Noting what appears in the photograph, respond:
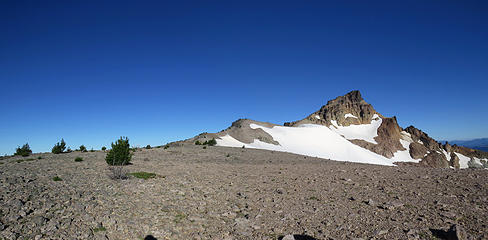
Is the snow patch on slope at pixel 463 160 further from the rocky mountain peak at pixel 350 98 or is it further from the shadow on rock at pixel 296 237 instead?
the shadow on rock at pixel 296 237

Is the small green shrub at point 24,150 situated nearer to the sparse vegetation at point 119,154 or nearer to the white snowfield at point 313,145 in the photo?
the sparse vegetation at point 119,154

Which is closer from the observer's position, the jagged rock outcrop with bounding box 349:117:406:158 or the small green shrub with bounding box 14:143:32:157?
the small green shrub with bounding box 14:143:32:157

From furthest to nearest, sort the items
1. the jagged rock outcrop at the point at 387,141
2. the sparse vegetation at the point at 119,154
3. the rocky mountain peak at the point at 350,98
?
1. the rocky mountain peak at the point at 350,98
2. the jagged rock outcrop at the point at 387,141
3. the sparse vegetation at the point at 119,154

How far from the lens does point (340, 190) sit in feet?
35.0

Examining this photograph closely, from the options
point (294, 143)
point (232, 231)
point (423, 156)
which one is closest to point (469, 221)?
point (232, 231)

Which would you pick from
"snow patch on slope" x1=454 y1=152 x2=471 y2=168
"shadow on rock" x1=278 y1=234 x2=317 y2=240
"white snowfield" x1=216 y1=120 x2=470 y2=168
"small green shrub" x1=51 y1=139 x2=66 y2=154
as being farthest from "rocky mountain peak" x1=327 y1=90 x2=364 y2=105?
"shadow on rock" x1=278 y1=234 x2=317 y2=240

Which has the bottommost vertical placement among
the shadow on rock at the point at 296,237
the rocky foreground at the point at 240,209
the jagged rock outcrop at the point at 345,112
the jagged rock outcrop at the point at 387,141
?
the shadow on rock at the point at 296,237

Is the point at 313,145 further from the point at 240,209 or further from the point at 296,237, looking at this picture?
the point at 296,237

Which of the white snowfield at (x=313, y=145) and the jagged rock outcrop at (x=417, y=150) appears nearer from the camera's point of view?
the white snowfield at (x=313, y=145)

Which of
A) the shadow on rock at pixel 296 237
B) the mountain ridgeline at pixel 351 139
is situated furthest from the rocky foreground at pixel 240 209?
the mountain ridgeline at pixel 351 139

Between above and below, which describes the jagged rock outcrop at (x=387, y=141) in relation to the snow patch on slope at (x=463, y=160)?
above

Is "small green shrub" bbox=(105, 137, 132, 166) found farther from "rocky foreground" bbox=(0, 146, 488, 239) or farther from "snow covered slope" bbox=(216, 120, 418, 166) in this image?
"snow covered slope" bbox=(216, 120, 418, 166)

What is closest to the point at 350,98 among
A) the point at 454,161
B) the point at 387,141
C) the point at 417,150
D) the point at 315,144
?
the point at 387,141

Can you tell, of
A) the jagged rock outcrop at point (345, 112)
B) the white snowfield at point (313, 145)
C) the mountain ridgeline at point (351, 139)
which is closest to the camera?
the white snowfield at point (313, 145)
